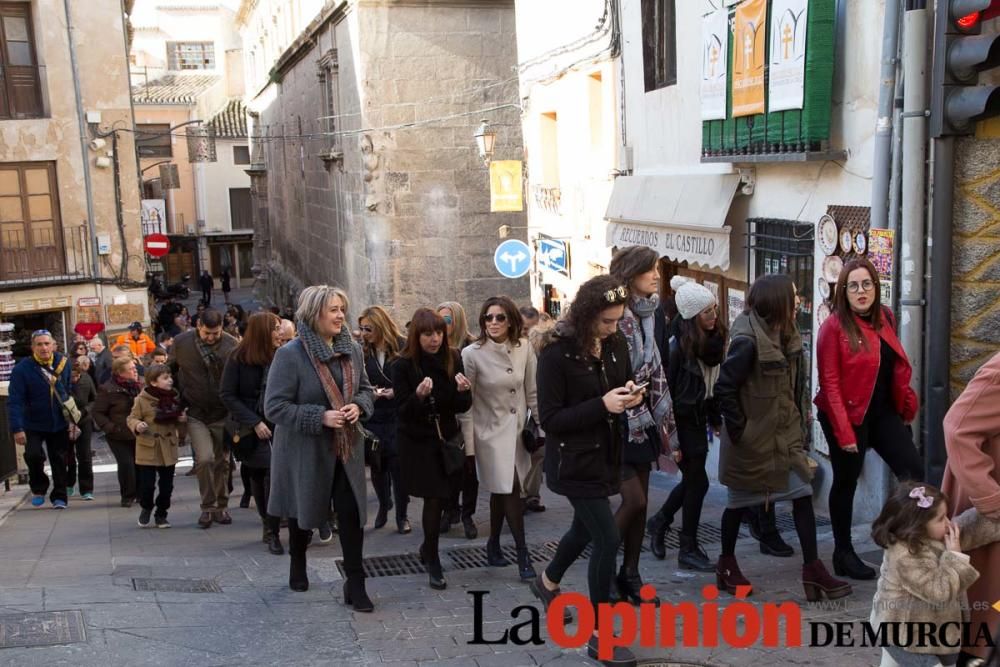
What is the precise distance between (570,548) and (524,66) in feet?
38.6

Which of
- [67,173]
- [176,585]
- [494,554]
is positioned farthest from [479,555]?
[67,173]

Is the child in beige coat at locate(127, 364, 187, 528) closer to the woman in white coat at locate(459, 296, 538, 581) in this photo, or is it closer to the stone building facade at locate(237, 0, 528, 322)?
the woman in white coat at locate(459, 296, 538, 581)

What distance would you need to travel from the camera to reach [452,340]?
21.5ft

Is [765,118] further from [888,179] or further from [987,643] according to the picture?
[987,643]

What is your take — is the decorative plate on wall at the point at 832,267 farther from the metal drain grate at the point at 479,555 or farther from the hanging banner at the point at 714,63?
the metal drain grate at the point at 479,555

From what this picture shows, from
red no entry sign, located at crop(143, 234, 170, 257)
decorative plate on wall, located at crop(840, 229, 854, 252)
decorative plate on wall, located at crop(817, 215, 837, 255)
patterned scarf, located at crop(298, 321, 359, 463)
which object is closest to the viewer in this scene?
patterned scarf, located at crop(298, 321, 359, 463)

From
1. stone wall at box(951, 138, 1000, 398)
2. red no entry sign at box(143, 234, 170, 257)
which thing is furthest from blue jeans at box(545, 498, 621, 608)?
red no entry sign at box(143, 234, 170, 257)

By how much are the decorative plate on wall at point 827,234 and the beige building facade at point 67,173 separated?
16.4 meters

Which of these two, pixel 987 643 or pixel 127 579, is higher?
pixel 987 643

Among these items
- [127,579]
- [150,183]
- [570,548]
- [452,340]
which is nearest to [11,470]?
[127,579]

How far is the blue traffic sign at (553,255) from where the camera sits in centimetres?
1454

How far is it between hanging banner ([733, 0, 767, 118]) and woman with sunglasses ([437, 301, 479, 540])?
286cm

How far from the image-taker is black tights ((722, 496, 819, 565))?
515 centimetres

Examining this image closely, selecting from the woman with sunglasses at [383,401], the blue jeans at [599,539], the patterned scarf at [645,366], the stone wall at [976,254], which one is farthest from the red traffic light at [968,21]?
the woman with sunglasses at [383,401]
